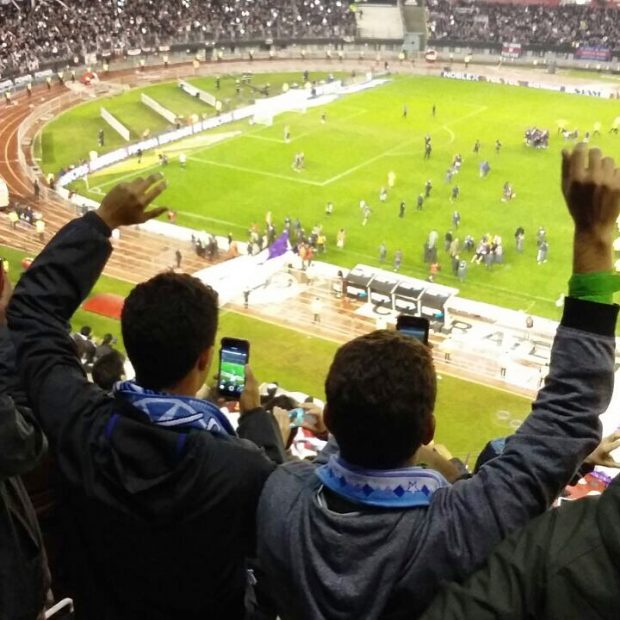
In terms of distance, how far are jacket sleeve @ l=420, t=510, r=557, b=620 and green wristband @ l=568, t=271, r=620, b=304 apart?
540 millimetres

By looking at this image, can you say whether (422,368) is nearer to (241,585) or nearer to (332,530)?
(332,530)

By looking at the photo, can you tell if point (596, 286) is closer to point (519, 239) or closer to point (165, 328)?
point (165, 328)

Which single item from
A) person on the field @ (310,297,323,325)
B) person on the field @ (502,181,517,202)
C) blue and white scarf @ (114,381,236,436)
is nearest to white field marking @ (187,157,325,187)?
person on the field @ (502,181,517,202)

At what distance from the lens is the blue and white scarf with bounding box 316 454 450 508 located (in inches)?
85.5

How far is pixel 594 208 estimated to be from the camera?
222cm

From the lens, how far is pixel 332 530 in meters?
2.17

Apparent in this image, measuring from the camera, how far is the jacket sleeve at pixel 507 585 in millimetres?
1943

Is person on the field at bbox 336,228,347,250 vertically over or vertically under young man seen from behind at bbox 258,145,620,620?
under

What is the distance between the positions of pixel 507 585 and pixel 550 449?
0.36 metres

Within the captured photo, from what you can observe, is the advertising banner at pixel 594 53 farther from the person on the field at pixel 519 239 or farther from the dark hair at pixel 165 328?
the dark hair at pixel 165 328

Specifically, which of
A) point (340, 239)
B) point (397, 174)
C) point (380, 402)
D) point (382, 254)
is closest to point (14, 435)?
point (380, 402)

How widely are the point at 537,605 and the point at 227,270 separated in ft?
59.8

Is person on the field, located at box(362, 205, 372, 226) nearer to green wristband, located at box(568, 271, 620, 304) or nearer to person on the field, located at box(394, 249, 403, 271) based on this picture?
person on the field, located at box(394, 249, 403, 271)

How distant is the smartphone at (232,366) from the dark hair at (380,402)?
6.80 ft
